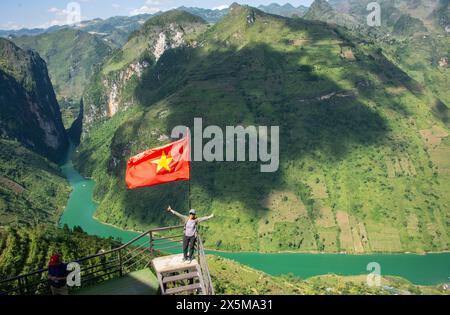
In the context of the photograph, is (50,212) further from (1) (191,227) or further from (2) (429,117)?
(1) (191,227)

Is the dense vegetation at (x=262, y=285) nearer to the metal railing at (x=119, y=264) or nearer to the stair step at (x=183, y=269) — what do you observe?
the metal railing at (x=119, y=264)

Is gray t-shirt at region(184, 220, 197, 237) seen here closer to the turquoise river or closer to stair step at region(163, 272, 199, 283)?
stair step at region(163, 272, 199, 283)

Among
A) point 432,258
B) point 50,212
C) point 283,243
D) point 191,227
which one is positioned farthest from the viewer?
point 50,212

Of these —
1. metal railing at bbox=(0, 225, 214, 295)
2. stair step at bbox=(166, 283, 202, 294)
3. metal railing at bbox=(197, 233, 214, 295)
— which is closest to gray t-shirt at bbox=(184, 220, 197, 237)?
metal railing at bbox=(0, 225, 214, 295)

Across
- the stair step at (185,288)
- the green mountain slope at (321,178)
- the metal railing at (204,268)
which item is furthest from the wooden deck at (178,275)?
the green mountain slope at (321,178)

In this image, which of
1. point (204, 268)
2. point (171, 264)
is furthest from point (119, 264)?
point (204, 268)

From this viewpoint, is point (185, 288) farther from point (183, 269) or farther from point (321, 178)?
point (321, 178)
